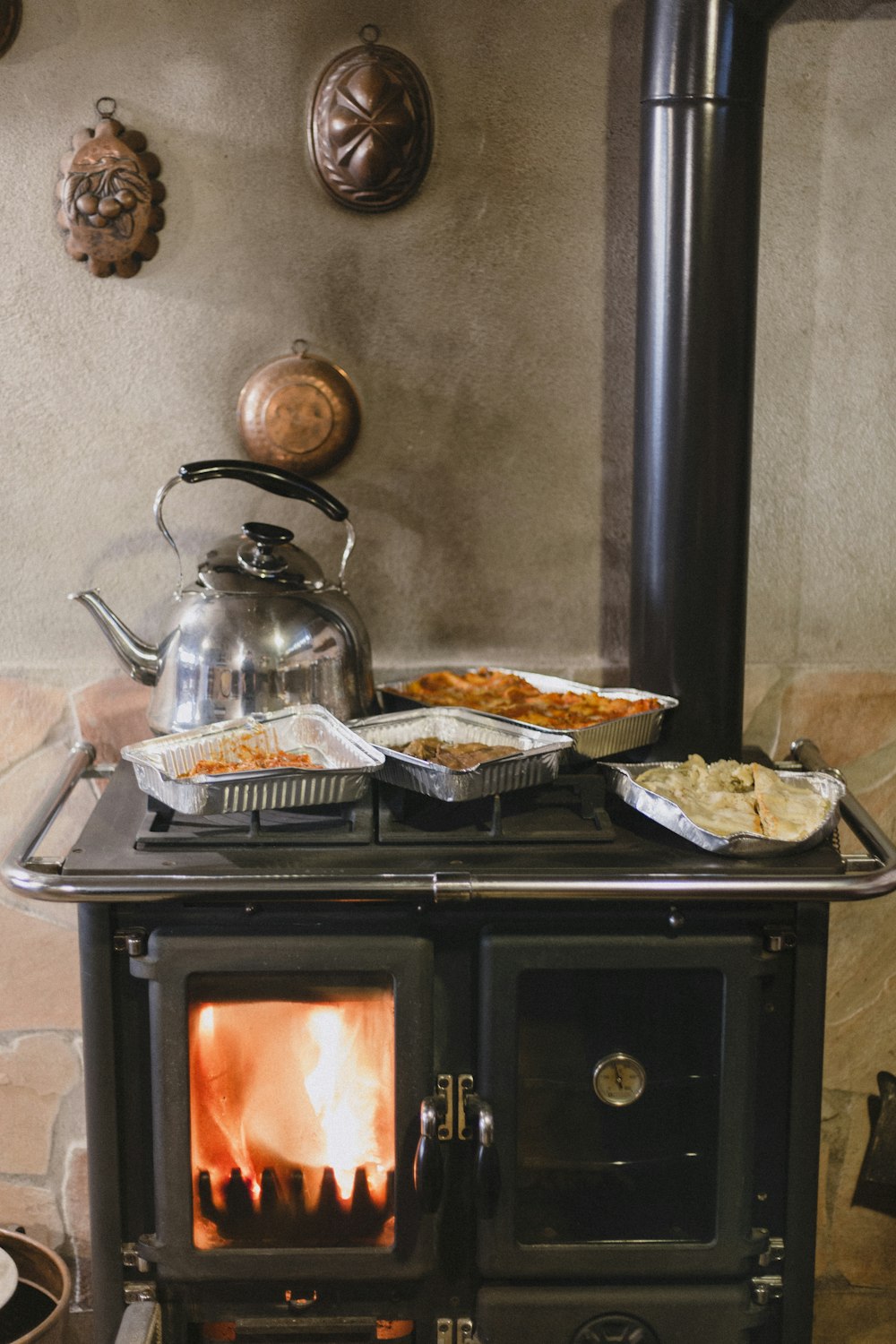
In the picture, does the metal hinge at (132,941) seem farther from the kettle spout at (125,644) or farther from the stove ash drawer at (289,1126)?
the kettle spout at (125,644)

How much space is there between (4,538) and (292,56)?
866 mm

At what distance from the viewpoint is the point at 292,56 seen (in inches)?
73.7

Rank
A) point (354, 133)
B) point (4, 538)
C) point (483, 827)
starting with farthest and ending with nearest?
point (4, 538)
point (354, 133)
point (483, 827)

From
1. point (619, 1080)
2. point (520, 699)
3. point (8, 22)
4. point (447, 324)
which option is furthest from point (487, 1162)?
point (8, 22)

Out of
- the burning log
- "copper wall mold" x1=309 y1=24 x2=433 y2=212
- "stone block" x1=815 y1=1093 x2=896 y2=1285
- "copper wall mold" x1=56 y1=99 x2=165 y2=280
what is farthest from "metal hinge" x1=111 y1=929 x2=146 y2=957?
"stone block" x1=815 y1=1093 x2=896 y2=1285

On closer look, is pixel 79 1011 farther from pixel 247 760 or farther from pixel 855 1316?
pixel 855 1316

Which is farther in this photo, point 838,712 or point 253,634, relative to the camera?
point 838,712

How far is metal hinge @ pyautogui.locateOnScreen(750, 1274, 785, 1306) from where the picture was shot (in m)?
1.50

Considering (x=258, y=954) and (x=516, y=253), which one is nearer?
(x=258, y=954)

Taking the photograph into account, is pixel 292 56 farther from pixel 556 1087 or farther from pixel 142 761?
pixel 556 1087

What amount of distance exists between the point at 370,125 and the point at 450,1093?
1364 millimetres

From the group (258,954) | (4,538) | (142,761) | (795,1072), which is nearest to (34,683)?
(4,538)

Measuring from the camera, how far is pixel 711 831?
1.43 metres

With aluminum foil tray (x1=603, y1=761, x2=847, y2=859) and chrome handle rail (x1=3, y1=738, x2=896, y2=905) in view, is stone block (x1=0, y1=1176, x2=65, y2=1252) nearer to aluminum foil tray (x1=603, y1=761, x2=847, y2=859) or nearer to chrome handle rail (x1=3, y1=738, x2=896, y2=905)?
chrome handle rail (x1=3, y1=738, x2=896, y2=905)
